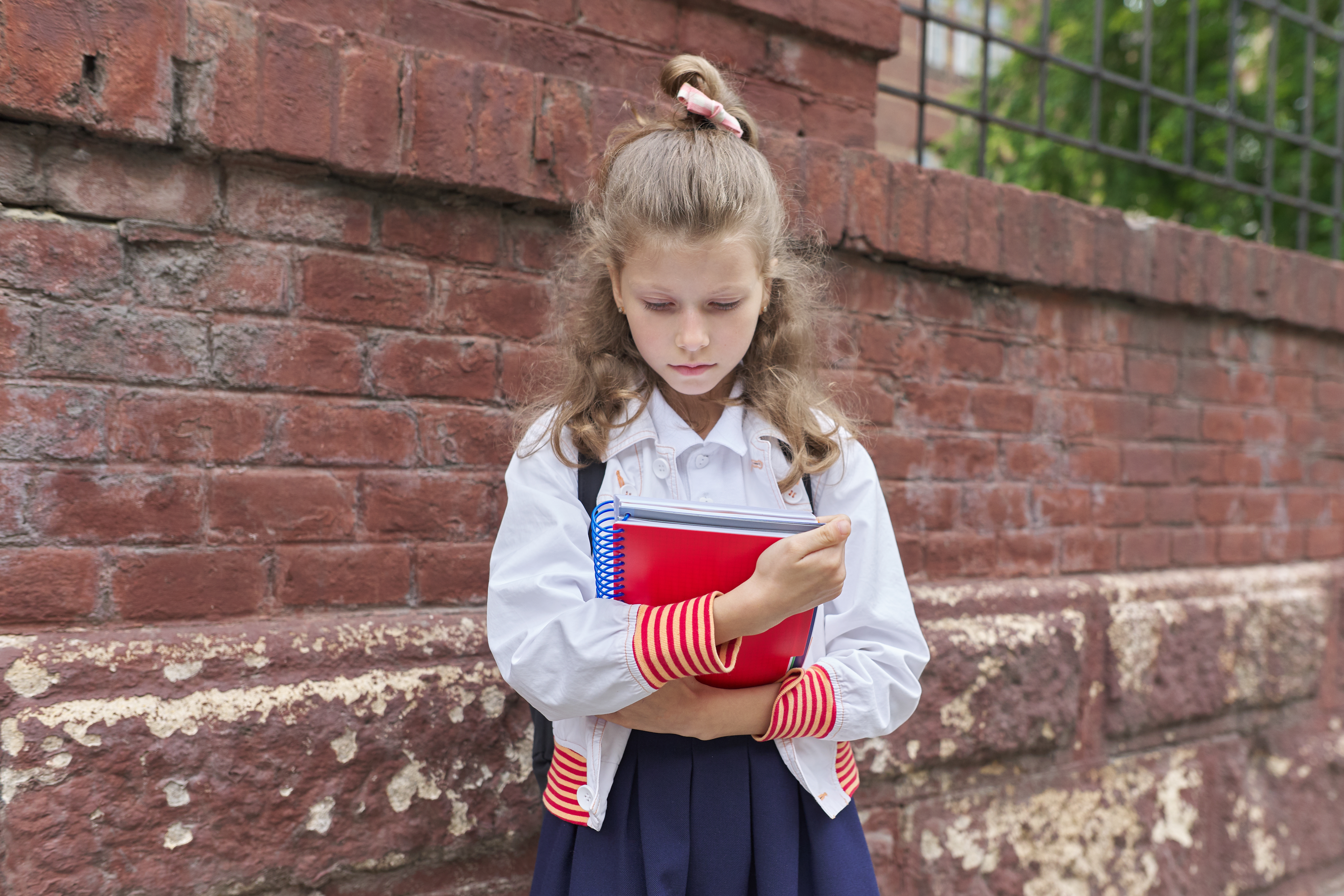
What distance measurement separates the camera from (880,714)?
133 cm

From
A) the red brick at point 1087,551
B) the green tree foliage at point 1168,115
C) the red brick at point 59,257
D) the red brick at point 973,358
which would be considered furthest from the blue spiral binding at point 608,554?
the green tree foliage at point 1168,115

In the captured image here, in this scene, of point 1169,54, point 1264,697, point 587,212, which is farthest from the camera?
point 1169,54

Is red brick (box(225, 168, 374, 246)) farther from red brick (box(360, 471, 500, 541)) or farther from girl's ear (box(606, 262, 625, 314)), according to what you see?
girl's ear (box(606, 262, 625, 314))

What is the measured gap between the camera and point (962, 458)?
251 cm

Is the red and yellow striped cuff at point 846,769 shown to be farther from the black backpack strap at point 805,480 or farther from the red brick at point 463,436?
the red brick at point 463,436

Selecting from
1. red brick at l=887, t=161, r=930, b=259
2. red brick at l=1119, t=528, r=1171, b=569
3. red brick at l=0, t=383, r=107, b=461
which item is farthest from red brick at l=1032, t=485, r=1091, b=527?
red brick at l=0, t=383, r=107, b=461

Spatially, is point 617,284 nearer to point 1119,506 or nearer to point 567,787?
point 567,787

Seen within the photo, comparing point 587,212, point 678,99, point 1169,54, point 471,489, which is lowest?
point 471,489

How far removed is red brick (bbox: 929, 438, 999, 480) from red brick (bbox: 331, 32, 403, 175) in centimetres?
147

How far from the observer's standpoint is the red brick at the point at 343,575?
1686 mm

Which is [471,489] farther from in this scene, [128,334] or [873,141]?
[873,141]

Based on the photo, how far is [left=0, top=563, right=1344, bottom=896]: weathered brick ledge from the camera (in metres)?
1.49

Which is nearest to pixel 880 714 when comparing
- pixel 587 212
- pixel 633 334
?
pixel 633 334

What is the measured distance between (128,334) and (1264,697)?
3.26 metres
